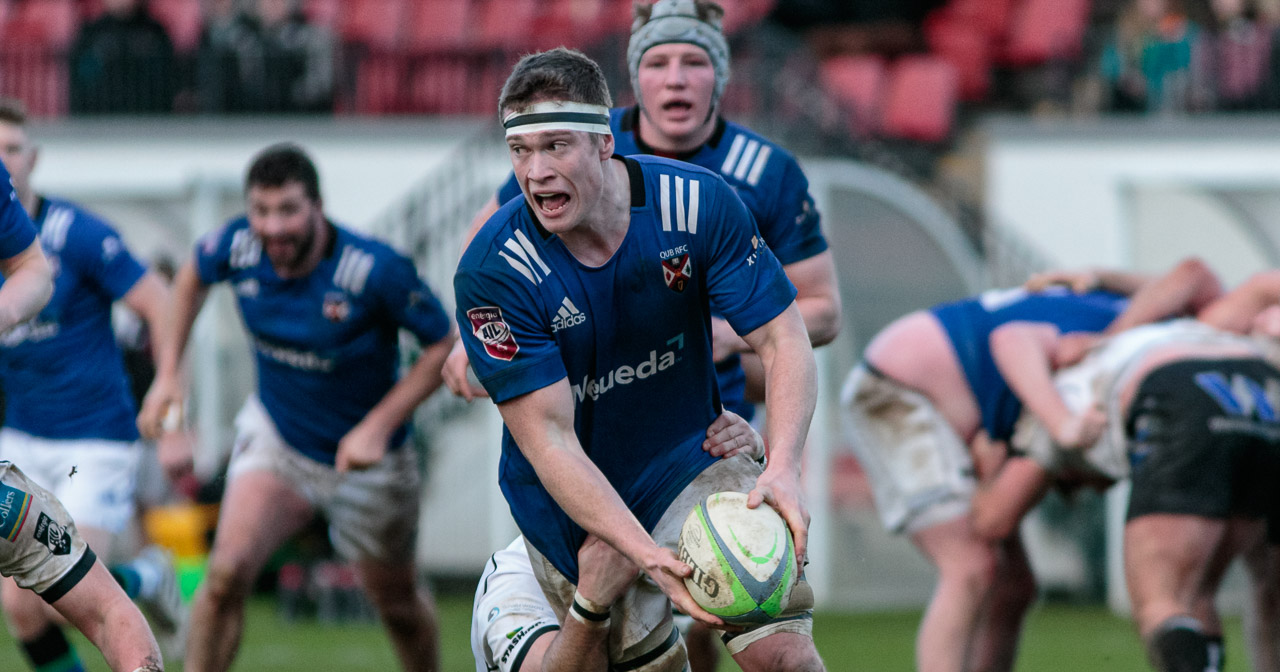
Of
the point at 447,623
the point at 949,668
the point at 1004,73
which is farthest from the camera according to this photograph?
the point at 1004,73

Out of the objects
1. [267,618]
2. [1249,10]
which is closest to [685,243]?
[267,618]

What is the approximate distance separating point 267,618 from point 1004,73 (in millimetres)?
10150

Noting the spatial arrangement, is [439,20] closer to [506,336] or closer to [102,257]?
[102,257]

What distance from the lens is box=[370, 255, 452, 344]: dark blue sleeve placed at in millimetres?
6531

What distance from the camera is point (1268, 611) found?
21.5 feet

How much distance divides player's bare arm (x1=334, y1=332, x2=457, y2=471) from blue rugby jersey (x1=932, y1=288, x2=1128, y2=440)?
219 centimetres

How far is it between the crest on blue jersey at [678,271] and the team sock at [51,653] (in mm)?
3190

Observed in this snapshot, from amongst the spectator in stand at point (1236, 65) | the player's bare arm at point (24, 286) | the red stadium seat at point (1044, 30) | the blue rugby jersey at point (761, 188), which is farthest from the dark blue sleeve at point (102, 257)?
the red stadium seat at point (1044, 30)

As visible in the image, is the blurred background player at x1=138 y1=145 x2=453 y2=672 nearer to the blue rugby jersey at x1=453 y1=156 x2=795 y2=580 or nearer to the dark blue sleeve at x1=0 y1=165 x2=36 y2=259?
the dark blue sleeve at x1=0 y1=165 x2=36 y2=259

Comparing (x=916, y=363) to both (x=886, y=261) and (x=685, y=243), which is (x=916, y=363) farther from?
(x=886, y=261)

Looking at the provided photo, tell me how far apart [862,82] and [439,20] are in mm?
4487

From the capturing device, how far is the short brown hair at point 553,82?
13.5ft

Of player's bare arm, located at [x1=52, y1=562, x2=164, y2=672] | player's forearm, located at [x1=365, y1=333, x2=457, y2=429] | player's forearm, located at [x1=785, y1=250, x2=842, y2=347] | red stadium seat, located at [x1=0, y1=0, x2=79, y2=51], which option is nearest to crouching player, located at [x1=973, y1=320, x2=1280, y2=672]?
player's forearm, located at [x1=785, y1=250, x2=842, y2=347]

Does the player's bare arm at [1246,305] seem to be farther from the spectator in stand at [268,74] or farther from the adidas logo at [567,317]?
the spectator in stand at [268,74]
